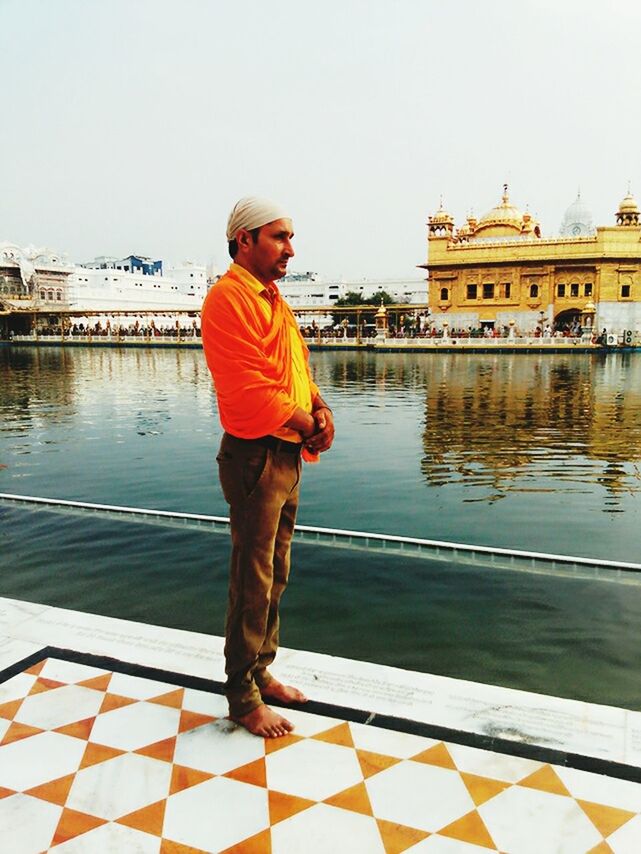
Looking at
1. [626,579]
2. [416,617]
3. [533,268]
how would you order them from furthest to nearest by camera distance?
[533,268] → [626,579] → [416,617]

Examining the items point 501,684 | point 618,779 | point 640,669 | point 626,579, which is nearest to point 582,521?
point 626,579

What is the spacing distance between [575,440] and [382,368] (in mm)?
16357

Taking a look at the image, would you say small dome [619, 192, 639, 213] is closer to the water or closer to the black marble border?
the water

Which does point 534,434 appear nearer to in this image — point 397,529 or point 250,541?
point 397,529

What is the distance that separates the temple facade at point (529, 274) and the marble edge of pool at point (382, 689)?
4062 centimetres

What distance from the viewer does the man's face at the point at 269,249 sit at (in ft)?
6.87

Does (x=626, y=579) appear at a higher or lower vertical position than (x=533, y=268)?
lower

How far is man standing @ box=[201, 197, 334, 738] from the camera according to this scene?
1996 millimetres

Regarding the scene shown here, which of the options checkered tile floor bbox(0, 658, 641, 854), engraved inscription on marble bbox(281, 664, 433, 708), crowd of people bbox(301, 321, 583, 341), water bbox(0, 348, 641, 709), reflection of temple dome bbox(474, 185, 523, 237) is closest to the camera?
checkered tile floor bbox(0, 658, 641, 854)

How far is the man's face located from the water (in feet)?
6.21

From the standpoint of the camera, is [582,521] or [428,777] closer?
[428,777]

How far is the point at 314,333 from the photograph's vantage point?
45.9 m

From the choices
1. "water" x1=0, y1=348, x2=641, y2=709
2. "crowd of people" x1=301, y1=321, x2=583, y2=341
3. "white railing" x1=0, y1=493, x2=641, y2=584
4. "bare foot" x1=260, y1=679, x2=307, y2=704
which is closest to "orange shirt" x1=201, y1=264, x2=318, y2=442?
"bare foot" x1=260, y1=679, x2=307, y2=704

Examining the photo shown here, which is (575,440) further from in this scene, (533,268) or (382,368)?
(533,268)
